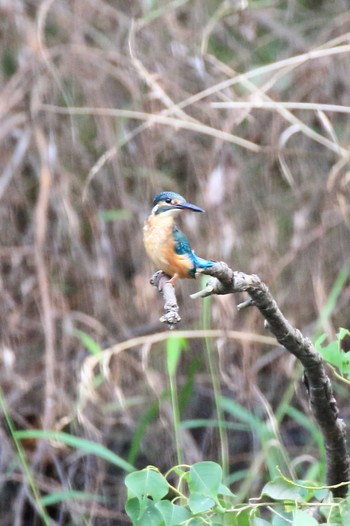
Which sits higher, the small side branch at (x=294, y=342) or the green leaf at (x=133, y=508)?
the small side branch at (x=294, y=342)

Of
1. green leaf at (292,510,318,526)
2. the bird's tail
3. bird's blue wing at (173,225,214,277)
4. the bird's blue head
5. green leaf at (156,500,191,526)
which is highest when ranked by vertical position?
the bird's blue head

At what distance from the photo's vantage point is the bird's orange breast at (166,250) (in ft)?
3.54

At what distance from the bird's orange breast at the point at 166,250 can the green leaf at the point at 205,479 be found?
222 millimetres

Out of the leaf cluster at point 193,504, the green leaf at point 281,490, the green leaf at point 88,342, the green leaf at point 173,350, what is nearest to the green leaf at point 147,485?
the leaf cluster at point 193,504

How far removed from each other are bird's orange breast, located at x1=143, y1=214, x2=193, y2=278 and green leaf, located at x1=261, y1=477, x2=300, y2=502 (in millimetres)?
295

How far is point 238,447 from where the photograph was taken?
2.74 metres

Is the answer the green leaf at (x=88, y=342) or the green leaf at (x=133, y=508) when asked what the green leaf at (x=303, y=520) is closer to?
the green leaf at (x=133, y=508)

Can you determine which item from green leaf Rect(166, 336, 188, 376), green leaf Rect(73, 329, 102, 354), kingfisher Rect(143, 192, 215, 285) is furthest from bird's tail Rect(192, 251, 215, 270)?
green leaf Rect(73, 329, 102, 354)

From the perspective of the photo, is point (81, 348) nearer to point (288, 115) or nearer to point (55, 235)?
point (55, 235)

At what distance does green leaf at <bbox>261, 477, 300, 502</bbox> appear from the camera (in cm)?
117

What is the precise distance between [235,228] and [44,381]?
67 cm

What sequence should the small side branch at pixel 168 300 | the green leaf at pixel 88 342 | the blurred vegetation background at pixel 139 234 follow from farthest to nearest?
1. the blurred vegetation background at pixel 139 234
2. the green leaf at pixel 88 342
3. the small side branch at pixel 168 300

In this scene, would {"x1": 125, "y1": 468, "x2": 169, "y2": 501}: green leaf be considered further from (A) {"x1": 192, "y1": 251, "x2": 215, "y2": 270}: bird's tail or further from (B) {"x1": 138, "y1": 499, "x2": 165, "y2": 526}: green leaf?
(A) {"x1": 192, "y1": 251, "x2": 215, "y2": 270}: bird's tail

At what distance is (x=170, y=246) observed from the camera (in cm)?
108
